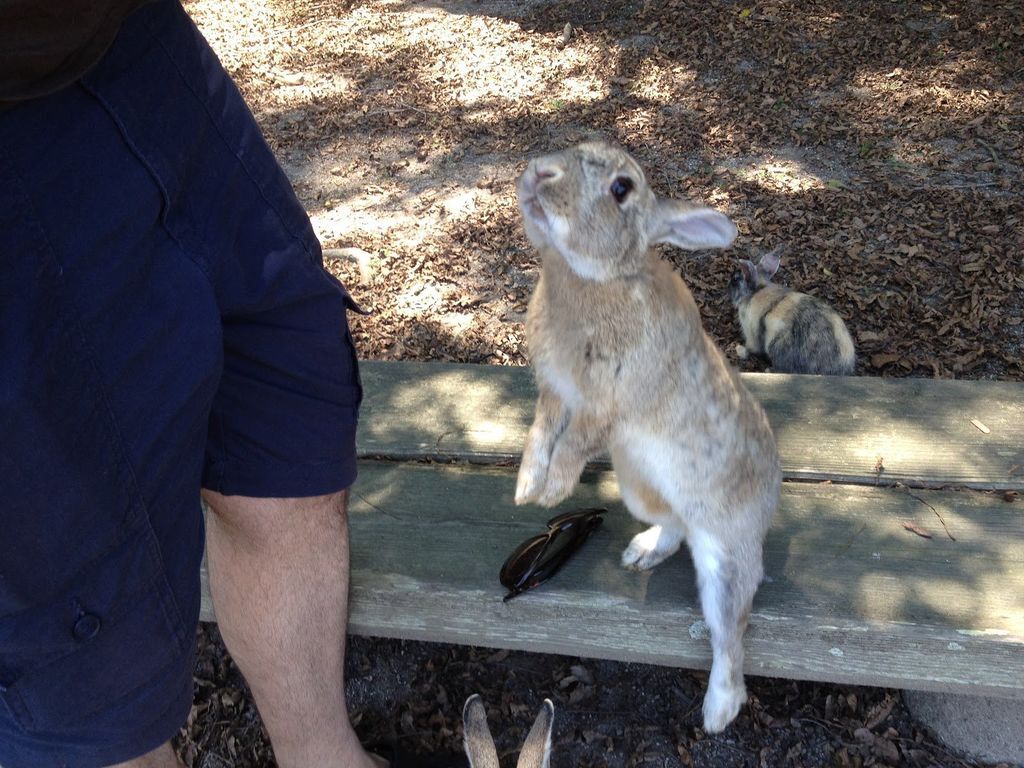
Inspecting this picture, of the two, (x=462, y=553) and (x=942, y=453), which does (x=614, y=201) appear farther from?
(x=942, y=453)

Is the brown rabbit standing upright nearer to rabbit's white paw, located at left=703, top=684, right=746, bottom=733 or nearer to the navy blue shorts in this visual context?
rabbit's white paw, located at left=703, top=684, right=746, bottom=733

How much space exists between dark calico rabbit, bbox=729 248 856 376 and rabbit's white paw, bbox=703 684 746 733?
2.27m

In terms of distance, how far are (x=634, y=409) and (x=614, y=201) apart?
584mm

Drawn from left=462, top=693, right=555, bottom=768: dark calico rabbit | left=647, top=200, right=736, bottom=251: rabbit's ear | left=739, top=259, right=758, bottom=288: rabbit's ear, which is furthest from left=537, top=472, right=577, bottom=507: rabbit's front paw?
left=739, top=259, right=758, bottom=288: rabbit's ear

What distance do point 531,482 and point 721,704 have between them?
2.88 feet

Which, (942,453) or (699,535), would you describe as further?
(942,453)

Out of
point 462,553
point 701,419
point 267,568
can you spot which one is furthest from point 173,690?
point 701,419

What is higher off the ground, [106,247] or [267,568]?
[106,247]

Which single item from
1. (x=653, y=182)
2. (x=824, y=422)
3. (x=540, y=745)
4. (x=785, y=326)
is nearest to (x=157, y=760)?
(x=540, y=745)

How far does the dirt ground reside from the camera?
3119mm

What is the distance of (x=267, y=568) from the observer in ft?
7.94

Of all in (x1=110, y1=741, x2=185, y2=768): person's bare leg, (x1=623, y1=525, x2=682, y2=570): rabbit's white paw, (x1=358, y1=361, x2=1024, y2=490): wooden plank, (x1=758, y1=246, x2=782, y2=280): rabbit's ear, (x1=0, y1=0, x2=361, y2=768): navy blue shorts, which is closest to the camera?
(x1=0, y1=0, x2=361, y2=768): navy blue shorts

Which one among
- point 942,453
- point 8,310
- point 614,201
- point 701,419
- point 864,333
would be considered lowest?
point 864,333

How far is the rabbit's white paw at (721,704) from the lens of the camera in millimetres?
2445
